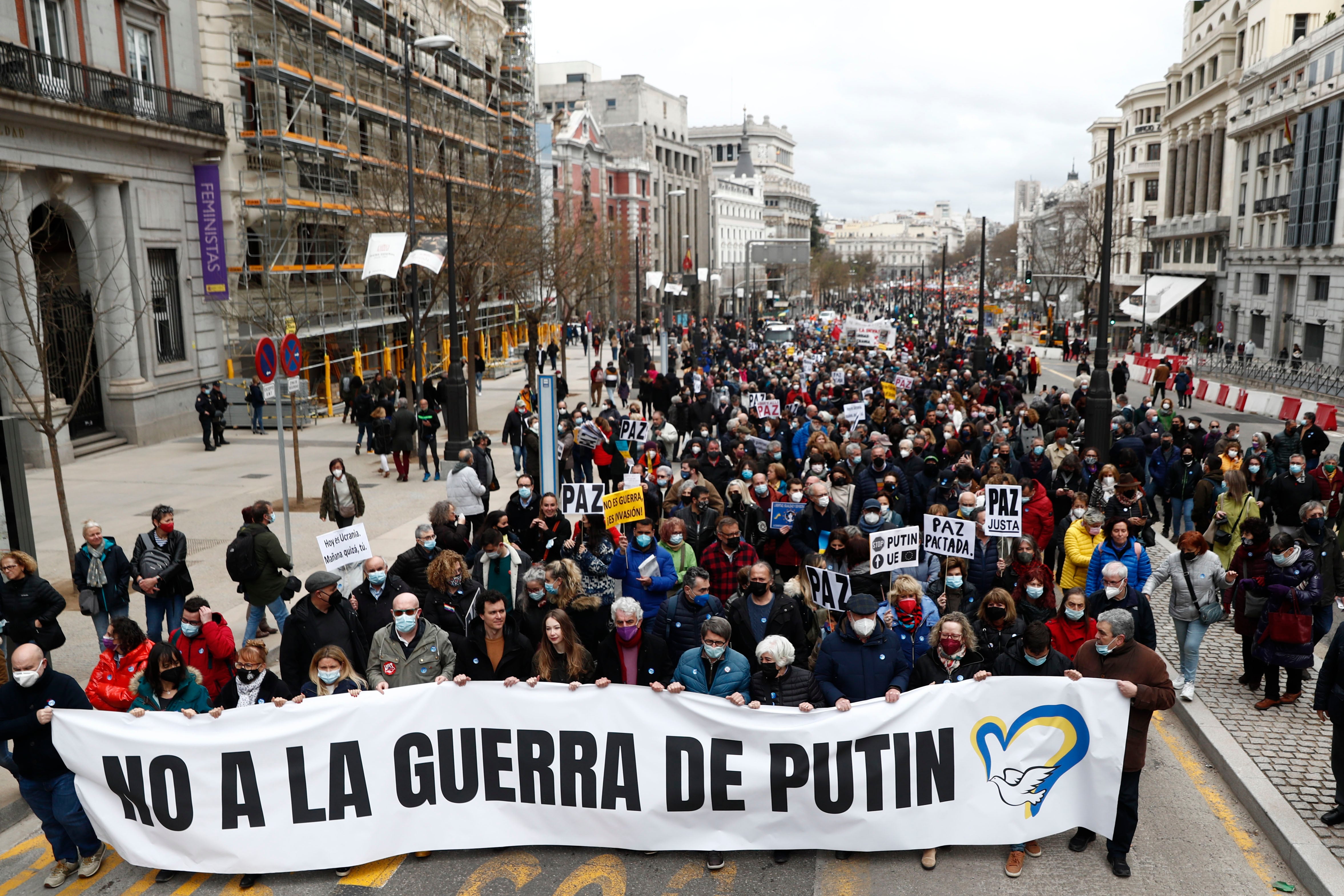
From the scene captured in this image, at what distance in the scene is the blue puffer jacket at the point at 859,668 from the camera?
680cm

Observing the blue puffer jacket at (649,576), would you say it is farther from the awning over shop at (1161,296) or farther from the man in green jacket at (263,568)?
the awning over shop at (1161,296)

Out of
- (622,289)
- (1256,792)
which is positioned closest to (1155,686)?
(1256,792)

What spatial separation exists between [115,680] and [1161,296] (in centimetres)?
6981

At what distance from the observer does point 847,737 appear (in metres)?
6.49

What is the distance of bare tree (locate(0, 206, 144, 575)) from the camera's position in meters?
16.7

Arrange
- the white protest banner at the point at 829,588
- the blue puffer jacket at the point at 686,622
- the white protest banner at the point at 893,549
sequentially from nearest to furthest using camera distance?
the blue puffer jacket at the point at 686,622
the white protest banner at the point at 829,588
the white protest banner at the point at 893,549

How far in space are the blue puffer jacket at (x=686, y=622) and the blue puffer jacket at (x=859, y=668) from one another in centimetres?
127

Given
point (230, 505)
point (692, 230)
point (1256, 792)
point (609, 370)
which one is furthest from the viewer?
point (692, 230)

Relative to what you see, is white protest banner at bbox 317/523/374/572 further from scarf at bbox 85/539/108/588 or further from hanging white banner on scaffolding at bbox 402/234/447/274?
hanging white banner on scaffolding at bbox 402/234/447/274

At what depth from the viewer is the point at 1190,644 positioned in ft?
29.2

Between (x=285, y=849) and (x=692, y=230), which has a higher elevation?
(x=692, y=230)

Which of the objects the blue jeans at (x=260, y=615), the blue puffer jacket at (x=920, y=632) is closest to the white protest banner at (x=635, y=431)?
the blue jeans at (x=260, y=615)

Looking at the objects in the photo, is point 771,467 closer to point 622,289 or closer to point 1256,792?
point 1256,792

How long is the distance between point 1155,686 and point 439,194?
3092cm
